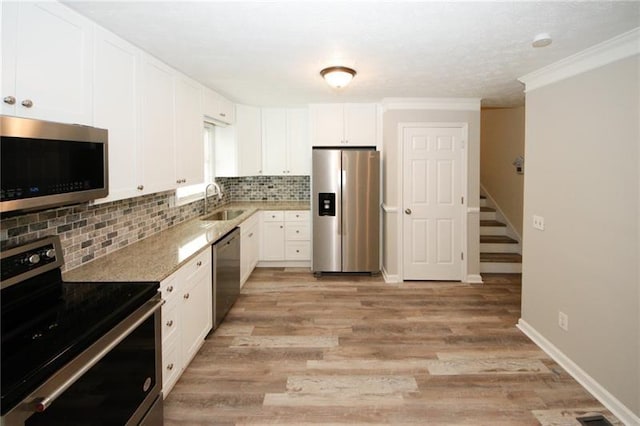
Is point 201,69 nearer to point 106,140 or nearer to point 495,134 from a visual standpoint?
point 106,140

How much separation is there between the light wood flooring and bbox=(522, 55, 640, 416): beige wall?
0.96ft

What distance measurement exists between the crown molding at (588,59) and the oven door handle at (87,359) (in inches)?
123

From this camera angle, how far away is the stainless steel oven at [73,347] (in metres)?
1.15

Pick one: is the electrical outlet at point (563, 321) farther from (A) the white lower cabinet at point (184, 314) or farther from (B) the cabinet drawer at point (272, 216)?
(B) the cabinet drawer at point (272, 216)

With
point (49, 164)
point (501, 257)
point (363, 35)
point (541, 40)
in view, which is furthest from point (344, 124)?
point (49, 164)

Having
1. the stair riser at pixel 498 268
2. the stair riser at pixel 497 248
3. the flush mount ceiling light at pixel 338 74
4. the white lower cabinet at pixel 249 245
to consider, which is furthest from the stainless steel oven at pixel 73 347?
the stair riser at pixel 497 248

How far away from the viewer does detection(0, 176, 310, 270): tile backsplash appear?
184 centimetres

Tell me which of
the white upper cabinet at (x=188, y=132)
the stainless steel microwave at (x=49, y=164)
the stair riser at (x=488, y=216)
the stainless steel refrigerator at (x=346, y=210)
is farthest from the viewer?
the stair riser at (x=488, y=216)

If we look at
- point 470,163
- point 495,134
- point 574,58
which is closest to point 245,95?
point 470,163

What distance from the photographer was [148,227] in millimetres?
3084

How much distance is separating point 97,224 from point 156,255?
417 mm

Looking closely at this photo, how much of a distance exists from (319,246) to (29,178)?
3581mm

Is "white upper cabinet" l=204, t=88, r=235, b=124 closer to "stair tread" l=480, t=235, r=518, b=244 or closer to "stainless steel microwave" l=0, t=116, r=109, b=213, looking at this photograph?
"stainless steel microwave" l=0, t=116, r=109, b=213

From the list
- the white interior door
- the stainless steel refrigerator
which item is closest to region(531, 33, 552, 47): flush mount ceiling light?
the white interior door
